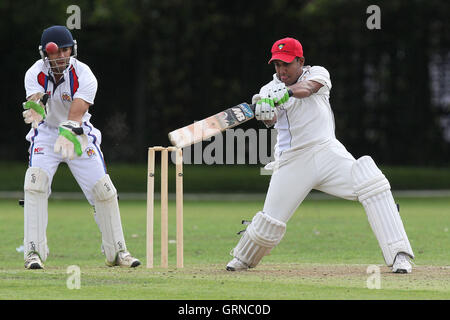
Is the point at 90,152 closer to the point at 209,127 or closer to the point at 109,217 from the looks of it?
the point at 109,217

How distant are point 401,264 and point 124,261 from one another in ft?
6.82

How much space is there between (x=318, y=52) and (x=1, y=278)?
52.8ft

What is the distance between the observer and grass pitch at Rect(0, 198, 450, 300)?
20.2 feet

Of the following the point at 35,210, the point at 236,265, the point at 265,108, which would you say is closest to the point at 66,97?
the point at 35,210

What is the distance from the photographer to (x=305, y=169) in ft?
23.9

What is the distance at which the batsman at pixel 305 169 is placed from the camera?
7090 millimetres

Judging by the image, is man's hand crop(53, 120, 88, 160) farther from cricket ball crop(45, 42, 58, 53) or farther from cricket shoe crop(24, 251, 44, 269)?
cricket shoe crop(24, 251, 44, 269)

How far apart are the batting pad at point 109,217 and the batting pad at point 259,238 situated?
0.96 meters

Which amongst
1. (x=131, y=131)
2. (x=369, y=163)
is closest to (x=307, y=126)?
(x=369, y=163)
